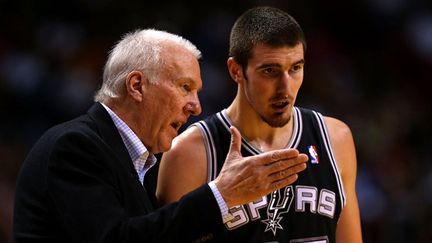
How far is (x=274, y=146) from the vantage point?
4145mm

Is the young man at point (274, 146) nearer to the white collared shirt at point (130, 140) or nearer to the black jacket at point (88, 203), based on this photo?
the white collared shirt at point (130, 140)

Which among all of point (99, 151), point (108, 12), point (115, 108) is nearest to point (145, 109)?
point (115, 108)

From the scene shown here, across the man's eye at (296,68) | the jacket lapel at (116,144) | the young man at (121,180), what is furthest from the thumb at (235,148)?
the man's eye at (296,68)

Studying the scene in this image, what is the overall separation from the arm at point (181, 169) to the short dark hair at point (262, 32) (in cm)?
49

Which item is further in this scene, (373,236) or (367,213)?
(367,213)

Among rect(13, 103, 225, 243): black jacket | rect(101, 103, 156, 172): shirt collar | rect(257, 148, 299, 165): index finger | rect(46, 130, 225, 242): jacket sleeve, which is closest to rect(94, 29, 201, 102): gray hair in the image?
rect(101, 103, 156, 172): shirt collar

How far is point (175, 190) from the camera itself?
388 centimetres

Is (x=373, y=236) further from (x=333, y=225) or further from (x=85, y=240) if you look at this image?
(x=85, y=240)

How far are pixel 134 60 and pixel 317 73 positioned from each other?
5.69 meters

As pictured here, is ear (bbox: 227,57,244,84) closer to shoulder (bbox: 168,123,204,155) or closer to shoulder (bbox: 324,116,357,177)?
shoulder (bbox: 168,123,204,155)

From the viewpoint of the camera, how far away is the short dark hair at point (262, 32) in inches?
157

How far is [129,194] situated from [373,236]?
430 cm

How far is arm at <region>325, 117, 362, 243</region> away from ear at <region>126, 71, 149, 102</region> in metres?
1.25

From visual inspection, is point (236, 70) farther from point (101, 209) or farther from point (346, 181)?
point (101, 209)
